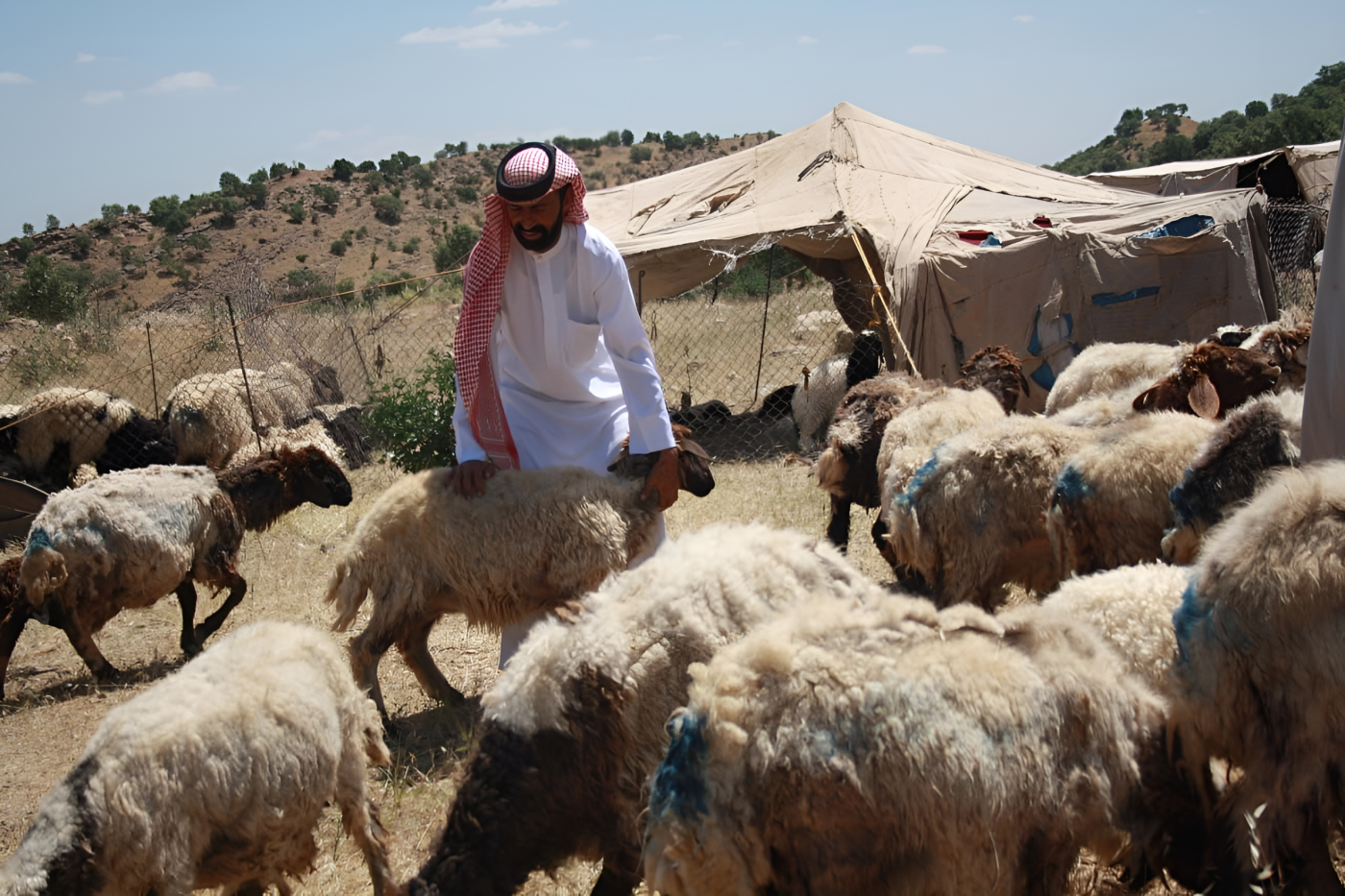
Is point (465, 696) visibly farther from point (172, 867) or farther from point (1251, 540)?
point (1251, 540)

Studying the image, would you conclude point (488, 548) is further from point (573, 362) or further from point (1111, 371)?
point (1111, 371)

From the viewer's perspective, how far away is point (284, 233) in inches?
1828

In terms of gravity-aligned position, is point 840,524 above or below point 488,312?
below

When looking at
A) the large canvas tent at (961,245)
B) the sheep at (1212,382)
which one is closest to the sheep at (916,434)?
the sheep at (1212,382)

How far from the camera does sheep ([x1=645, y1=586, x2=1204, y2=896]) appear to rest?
190cm

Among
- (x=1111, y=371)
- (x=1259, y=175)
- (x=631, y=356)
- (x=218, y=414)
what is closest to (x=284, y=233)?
(x=218, y=414)

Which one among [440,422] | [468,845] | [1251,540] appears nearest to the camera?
[1251,540]

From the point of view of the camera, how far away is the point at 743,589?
2.72 meters

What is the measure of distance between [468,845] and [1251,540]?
2.09 meters

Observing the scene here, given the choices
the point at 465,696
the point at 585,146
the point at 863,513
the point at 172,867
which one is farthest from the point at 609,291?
the point at 585,146

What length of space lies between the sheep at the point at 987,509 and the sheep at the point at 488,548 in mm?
1081

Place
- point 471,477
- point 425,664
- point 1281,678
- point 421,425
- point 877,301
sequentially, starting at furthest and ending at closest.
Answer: point 877,301 → point 421,425 → point 425,664 → point 471,477 → point 1281,678

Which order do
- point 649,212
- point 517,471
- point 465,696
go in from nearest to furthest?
point 517,471
point 465,696
point 649,212

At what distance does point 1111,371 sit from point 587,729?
5.30 meters
